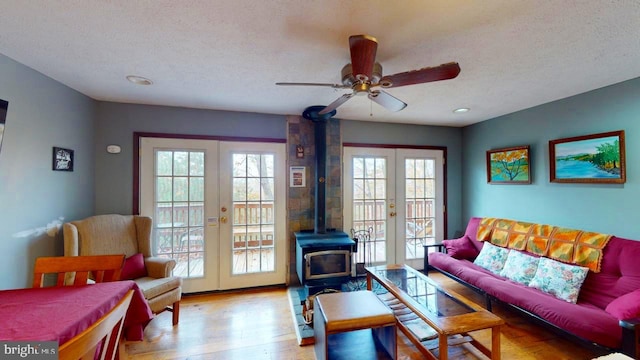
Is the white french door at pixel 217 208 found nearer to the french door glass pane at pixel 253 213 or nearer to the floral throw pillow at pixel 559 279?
the french door glass pane at pixel 253 213

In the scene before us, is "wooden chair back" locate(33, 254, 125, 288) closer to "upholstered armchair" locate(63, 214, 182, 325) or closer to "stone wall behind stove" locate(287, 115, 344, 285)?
"upholstered armchair" locate(63, 214, 182, 325)

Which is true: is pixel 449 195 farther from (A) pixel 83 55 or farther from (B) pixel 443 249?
(A) pixel 83 55

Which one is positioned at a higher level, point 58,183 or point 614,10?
point 614,10

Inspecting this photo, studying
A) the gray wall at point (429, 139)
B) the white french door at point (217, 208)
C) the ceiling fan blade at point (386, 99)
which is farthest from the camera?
the gray wall at point (429, 139)

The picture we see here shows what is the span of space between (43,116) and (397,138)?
12.9 feet

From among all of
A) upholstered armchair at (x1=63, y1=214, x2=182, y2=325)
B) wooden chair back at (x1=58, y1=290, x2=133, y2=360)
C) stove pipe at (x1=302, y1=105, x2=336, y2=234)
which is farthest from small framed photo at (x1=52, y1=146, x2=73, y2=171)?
stove pipe at (x1=302, y1=105, x2=336, y2=234)

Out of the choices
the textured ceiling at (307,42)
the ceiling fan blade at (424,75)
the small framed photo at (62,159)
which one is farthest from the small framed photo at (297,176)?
the small framed photo at (62,159)

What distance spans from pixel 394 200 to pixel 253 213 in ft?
6.77

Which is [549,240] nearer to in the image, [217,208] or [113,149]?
[217,208]

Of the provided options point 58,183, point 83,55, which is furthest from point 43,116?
point 83,55

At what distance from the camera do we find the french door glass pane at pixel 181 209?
304 cm

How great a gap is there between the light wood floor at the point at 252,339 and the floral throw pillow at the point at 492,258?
0.44 m

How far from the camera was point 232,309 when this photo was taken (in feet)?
9.12

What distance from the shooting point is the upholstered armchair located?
226 centimetres
